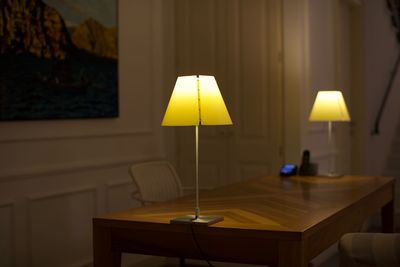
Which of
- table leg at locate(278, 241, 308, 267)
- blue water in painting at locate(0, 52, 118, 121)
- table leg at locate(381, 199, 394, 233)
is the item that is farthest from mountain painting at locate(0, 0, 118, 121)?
table leg at locate(381, 199, 394, 233)

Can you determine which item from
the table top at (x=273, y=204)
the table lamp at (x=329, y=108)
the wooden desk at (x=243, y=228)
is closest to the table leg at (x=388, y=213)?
the table top at (x=273, y=204)

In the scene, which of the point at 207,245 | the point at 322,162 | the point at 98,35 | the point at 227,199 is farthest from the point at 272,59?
the point at 207,245

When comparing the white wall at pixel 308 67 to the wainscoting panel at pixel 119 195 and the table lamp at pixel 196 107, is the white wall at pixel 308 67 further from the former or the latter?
the table lamp at pixel 196 107

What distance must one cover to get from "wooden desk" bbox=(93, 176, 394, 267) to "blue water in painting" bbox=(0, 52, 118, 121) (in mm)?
1125

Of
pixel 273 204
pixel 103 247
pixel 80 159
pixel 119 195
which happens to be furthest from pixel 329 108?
pixel 103 247

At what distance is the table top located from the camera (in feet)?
8.70

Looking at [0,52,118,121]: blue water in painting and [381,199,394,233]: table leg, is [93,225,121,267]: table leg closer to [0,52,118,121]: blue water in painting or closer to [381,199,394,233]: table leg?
[0,52,118,121]: blue water in painting

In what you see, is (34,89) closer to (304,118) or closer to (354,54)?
(304,118)

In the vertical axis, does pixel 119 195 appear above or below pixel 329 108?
below

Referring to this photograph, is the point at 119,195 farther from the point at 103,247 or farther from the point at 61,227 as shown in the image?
the point at 103,247

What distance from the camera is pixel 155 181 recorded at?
12.7 ft

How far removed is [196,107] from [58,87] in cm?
162

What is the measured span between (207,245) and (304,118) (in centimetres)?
259

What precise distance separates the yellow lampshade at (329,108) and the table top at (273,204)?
0.44m
